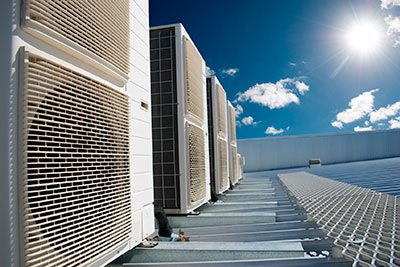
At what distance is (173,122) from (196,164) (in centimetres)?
81

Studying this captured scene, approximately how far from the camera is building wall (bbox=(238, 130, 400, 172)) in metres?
25.4

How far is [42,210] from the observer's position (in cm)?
141

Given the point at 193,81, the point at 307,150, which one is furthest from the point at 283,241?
the point at 307,150

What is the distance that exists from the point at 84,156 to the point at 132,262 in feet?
4.23

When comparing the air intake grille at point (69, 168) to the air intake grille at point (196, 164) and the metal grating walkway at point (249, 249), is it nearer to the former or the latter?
the metal grating walkway at point (249, 249)

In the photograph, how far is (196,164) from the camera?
15.3ft

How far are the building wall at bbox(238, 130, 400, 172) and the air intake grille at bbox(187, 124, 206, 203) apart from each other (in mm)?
20519

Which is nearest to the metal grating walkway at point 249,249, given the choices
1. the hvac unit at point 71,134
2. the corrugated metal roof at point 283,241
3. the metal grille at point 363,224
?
the corrugated metal roof at point 283,241

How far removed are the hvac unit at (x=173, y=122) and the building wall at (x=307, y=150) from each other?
2141cm

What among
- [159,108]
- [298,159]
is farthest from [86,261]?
[298,159]

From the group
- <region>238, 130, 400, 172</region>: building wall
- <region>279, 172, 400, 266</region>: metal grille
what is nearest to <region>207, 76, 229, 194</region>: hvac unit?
<region>279, 172, 400, 266</region>: metal grille

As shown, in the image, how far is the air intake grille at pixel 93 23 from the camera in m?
1.53

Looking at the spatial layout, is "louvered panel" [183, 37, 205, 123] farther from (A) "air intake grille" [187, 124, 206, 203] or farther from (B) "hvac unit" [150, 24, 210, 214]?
(A) "air intake grille" [187, 124, 206, 203]

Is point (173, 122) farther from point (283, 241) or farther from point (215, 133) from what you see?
point (215, 133)
